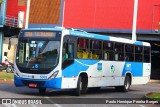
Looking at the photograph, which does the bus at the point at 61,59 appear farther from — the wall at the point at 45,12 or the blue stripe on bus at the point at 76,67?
the wall at the point at 45,12

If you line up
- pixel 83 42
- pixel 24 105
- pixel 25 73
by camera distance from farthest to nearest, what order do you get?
pixel 83 42 → pixel 25 73 → pixel 24 105

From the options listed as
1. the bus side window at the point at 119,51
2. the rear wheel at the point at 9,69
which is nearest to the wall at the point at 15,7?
the rear wheel at the point at 9,69

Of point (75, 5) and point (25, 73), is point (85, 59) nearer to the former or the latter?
point (25, 73)

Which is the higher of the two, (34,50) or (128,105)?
(34,50)

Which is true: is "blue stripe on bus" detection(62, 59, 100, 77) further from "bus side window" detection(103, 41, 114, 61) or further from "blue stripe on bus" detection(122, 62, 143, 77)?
"blue stripe on bus" detection(122, 62, 143, 77)

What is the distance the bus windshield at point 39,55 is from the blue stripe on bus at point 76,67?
28.6 inches

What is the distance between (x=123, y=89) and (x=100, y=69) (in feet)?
11.3

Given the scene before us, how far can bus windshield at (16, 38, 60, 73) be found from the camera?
1830 centimetres

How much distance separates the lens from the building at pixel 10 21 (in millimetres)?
46969

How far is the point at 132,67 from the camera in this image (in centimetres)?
2488

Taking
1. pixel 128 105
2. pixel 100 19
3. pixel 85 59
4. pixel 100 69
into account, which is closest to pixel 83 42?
pixel 85 59

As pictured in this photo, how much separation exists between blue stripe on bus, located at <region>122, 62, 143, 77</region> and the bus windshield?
6588 millimetres

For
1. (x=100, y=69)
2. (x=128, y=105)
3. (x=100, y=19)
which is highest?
(x=100, y=19)

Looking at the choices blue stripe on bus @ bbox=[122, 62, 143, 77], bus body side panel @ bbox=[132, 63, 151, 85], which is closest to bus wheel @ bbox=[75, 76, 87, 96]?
blue stripe on bus @ bbox=[122, 62, 143, 77]
